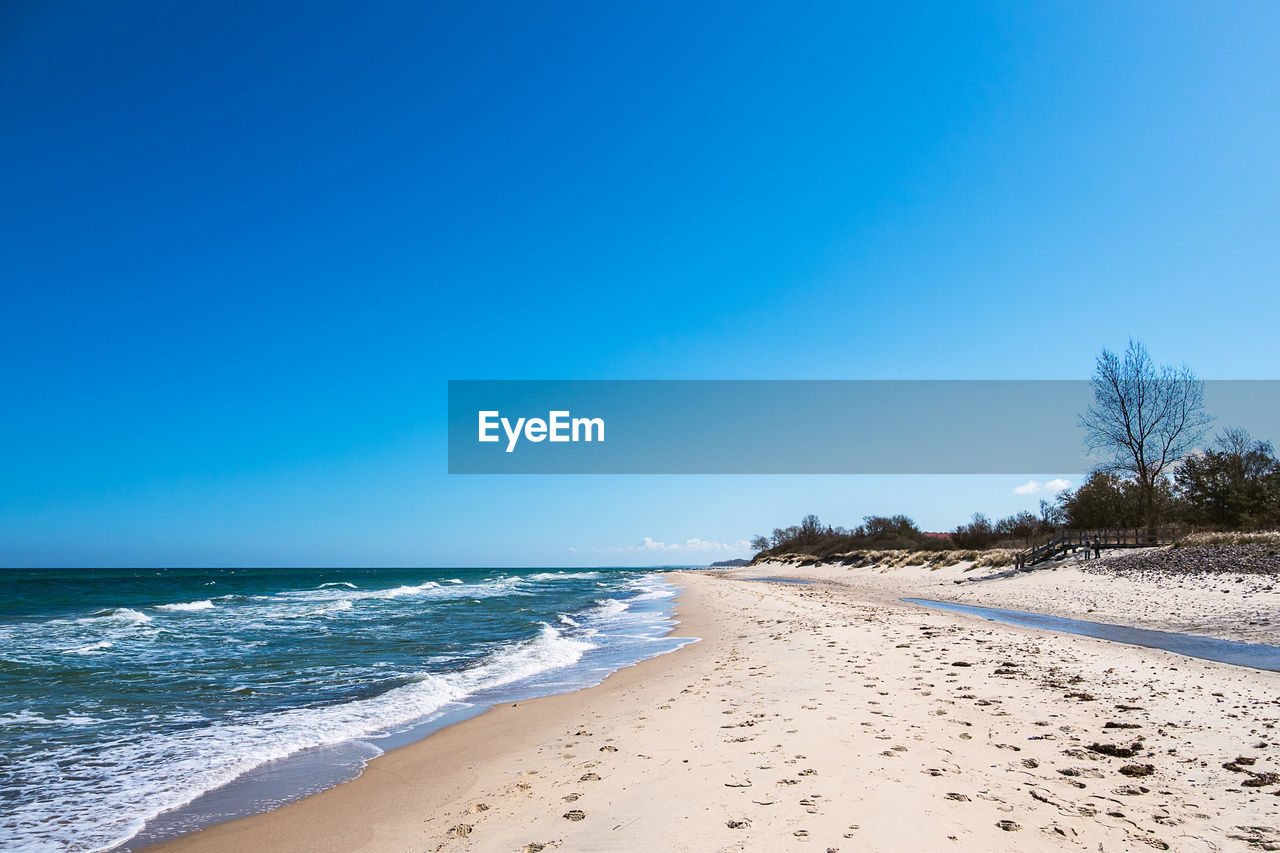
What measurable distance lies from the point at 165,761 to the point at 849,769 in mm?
8197

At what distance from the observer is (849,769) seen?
5.57 metres

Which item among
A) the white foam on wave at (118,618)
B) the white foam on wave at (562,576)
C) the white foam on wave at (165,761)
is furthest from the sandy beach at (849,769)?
the white foam on wave at (562,576)

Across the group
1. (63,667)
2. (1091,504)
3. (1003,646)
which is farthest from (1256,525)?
(63,667)

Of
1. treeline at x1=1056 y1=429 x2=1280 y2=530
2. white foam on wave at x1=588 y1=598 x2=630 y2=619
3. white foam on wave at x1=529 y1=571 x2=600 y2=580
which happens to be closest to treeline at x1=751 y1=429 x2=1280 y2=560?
treeline at x1=1056 y1=429 x2=1280 y2=530

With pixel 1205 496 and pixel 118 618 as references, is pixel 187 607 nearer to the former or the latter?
pixel 118 618

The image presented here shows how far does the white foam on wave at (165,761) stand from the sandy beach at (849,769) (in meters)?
1.25

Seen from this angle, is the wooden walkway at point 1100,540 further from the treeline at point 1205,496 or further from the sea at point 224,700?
the sea at point 224,700

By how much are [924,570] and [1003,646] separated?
1514 inches

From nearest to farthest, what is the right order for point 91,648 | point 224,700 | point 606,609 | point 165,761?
point 165,761 → point 224,700 → point 91,648 → point 606,609

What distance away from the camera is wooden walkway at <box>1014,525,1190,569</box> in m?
32.4

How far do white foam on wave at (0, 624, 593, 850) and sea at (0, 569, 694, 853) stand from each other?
0.08 ft

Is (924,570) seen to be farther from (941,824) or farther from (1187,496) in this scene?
(941,824)

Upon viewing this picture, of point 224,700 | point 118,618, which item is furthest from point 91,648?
point 118,618

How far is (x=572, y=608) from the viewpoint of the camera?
3222 centimetres
